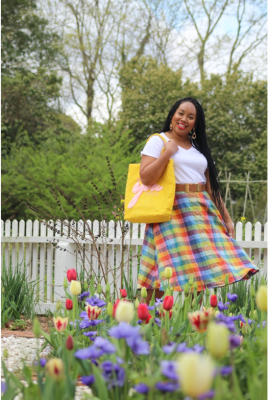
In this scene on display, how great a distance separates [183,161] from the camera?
248cm

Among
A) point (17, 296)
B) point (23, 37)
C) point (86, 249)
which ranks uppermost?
point (23, 37)

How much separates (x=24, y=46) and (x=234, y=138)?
7.01 meters

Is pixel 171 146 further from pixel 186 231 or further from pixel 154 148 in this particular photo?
pixel 186 231

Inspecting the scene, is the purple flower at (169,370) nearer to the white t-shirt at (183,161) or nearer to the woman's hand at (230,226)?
the white t-shirt at (183,161)

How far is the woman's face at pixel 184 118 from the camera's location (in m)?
2.53

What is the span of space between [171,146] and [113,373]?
1.64m

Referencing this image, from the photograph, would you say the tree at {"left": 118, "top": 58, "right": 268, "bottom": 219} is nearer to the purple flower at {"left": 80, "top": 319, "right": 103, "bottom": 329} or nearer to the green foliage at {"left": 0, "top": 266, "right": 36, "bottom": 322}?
the green foliage at {"left": 0, "top": 266, "right": 36, "bottom": 322}

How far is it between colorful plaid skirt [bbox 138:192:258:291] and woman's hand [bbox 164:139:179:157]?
25 cm

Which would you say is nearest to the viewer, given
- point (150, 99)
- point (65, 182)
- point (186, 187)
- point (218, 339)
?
point (218, 339)

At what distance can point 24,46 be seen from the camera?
13328mm

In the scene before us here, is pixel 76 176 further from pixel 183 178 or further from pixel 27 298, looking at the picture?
pixel 183 178

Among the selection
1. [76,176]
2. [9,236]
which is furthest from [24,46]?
[9,236]

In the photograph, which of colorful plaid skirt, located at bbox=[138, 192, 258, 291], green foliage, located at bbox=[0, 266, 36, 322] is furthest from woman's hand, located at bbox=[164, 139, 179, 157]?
green foliage, located at bbox=[0, 266, 36, 322]

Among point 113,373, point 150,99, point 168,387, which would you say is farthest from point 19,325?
point 150,99
